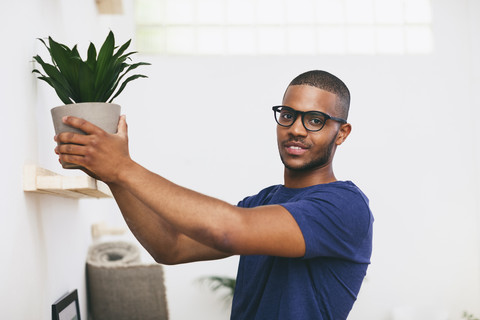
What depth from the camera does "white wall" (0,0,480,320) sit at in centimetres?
494

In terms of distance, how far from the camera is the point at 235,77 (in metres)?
5.08

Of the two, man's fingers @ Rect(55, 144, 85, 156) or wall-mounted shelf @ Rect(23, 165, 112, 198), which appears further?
wall-mounted shelf @ Rect(23, 165, 112, 198)

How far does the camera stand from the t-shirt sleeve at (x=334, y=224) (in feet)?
3.95

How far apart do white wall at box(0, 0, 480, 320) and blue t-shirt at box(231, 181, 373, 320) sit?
3.37 metres

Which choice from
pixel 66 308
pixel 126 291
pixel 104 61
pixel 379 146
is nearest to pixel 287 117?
pixel 104 61

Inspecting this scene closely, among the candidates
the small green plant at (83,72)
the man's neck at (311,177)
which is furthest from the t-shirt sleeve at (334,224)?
the small green plant at (83,72)

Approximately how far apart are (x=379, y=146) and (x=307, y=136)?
12.7ft

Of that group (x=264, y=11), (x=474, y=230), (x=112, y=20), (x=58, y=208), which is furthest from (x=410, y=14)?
(x=58, y=208)

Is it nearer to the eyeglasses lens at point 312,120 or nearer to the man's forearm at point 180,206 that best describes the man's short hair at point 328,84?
the eyeglasses lens at point 312,120

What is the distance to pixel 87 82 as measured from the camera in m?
1.25

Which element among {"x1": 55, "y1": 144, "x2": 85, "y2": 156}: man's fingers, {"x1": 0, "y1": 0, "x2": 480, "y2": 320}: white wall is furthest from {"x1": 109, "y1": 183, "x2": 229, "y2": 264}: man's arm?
{"x1": 0, "y1": 0, "x2": 480, "y2": 320}: white wall

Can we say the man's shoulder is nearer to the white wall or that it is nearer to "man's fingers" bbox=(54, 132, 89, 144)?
"man's fingers" bbox=(54, 132, 89, 144)

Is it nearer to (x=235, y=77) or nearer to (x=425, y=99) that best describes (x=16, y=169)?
(x=235, y=77)

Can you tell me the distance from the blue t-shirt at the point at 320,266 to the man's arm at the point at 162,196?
0.18 m
